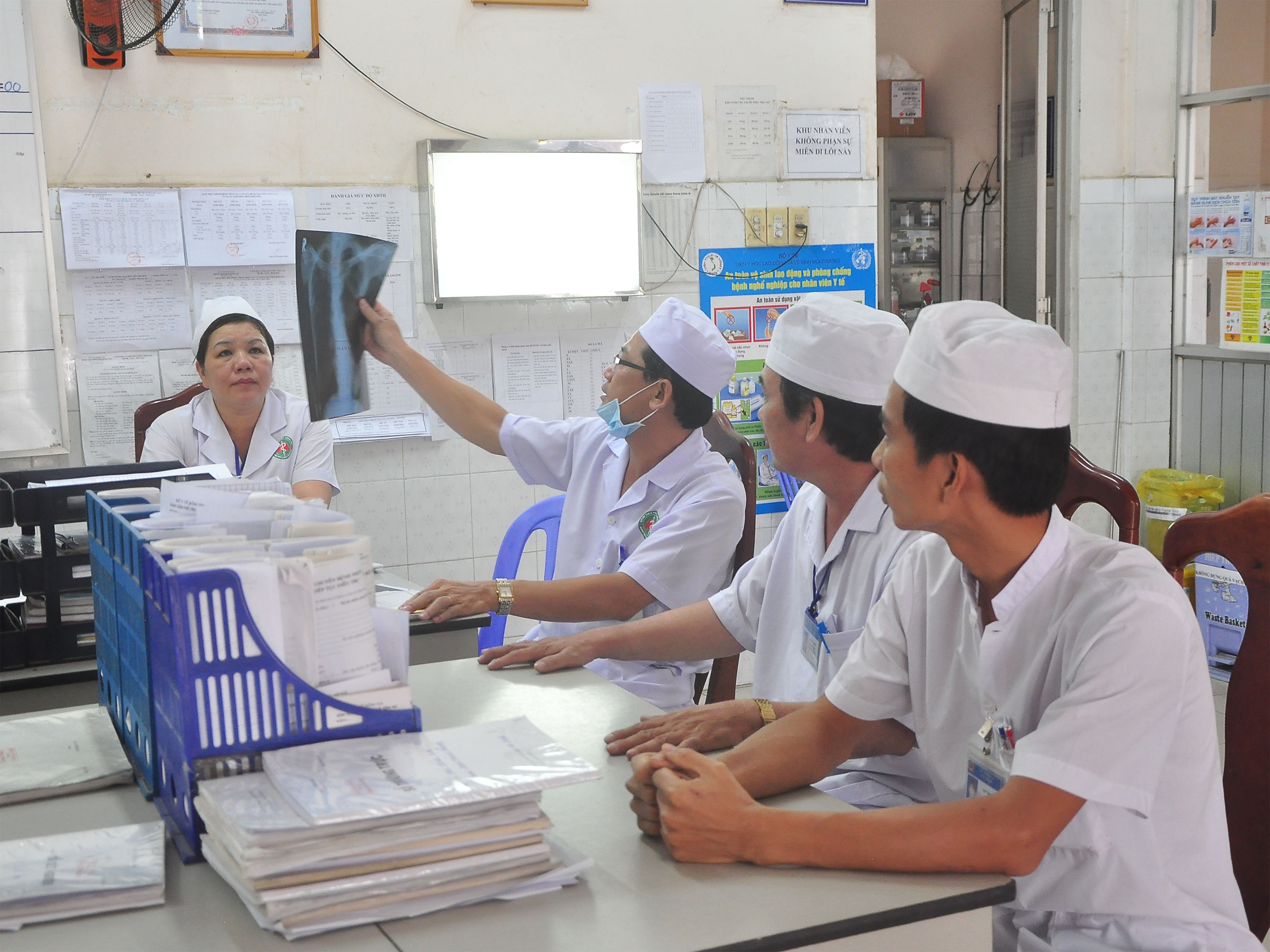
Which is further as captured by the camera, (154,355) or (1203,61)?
(1203,61)

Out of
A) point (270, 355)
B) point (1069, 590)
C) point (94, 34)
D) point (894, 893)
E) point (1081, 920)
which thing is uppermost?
point (94, 34)

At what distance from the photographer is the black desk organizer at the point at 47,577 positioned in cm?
215

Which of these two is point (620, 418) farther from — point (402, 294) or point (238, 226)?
point (238, 226)

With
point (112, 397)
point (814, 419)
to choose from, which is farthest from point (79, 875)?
point (112, 397)

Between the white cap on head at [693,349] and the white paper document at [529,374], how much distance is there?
1465mm

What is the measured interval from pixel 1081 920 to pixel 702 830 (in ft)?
1.58

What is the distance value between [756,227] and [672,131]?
1.53ft

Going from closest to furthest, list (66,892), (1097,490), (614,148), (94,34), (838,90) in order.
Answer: (66,892) < (1097,490) < (94,34) < (614,148) < (838,90)

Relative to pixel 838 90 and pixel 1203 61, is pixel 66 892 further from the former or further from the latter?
pixel 1203 61

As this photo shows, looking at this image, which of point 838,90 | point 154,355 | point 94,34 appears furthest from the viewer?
point 838,90

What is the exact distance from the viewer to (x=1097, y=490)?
Answer: 77.7 inches

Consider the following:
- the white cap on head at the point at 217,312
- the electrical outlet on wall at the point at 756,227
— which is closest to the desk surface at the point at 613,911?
the white cap on head at the point at 217,312

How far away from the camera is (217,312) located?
3.55 m

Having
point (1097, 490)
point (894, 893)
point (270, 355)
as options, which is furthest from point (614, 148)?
point (894, 893)
